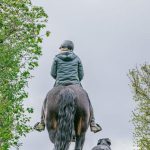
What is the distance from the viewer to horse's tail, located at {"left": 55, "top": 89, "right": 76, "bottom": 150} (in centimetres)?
1169

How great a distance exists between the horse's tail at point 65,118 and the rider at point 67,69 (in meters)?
0.54

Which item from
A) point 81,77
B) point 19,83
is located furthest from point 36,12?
point 81,77

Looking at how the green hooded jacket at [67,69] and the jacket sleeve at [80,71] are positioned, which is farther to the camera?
the jacket sleeve at [80,71]

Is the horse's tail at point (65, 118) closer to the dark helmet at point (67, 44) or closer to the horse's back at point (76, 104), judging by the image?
the horse's back at point (76, 104)

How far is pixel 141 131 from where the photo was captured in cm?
3534

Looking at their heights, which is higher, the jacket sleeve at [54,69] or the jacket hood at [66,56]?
the jacket hood at [66,56]

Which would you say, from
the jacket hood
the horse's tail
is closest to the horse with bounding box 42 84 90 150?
the horse's tail

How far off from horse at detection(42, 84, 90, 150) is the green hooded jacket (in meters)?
0.21

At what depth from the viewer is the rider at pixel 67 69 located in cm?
1223

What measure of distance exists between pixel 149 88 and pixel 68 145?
25.3 metres

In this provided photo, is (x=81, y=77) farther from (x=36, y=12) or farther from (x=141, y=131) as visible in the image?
(x=141, y=131)

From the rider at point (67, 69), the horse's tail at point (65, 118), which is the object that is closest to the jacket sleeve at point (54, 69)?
the rider at point (67, 69)

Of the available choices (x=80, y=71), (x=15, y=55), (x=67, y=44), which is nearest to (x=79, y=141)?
(x=80, y=71)

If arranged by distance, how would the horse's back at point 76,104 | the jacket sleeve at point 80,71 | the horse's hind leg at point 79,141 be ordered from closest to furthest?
the horse's back at point 76,104
the horse's hind leg at point 79,141
the jacket sleeve at point 80,71
